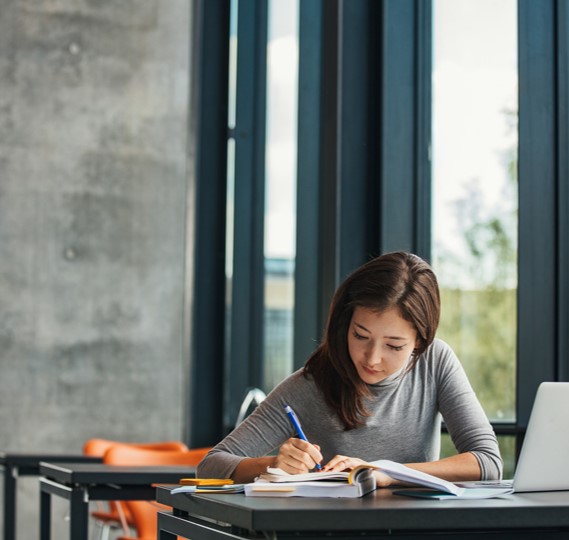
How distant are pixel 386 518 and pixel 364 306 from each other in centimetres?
96

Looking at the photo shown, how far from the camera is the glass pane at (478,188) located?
11.1ft

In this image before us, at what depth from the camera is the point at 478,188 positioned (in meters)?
3.50

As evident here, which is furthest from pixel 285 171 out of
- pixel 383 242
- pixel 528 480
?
pixel 528 480

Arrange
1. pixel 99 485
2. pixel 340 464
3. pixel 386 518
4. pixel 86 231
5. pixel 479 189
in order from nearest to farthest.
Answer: pixel 386 518 < pixel 340 464 < pixel 99 485 < pixel 479 189 < pixel 86 231

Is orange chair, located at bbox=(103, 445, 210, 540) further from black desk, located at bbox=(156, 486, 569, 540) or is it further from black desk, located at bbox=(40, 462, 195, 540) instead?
black desk, located at bbox=(156, 486, 569, 540)

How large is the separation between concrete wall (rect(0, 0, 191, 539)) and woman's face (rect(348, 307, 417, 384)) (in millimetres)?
4070

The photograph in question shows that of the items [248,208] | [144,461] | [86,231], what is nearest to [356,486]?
[144,461]

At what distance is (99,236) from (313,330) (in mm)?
2337

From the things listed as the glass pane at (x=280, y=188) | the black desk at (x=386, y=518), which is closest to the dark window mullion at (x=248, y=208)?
the glass pane at (x=280, y=188)

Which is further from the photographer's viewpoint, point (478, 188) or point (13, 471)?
point (13, 471)

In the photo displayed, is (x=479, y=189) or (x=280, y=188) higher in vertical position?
(x=280, y=188)

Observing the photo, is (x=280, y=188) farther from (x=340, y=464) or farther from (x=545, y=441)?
(x=545, y=441)

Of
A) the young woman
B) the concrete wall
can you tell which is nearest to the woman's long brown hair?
the young woman

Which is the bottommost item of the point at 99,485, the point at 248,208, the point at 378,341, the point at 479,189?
the point at 99,485
